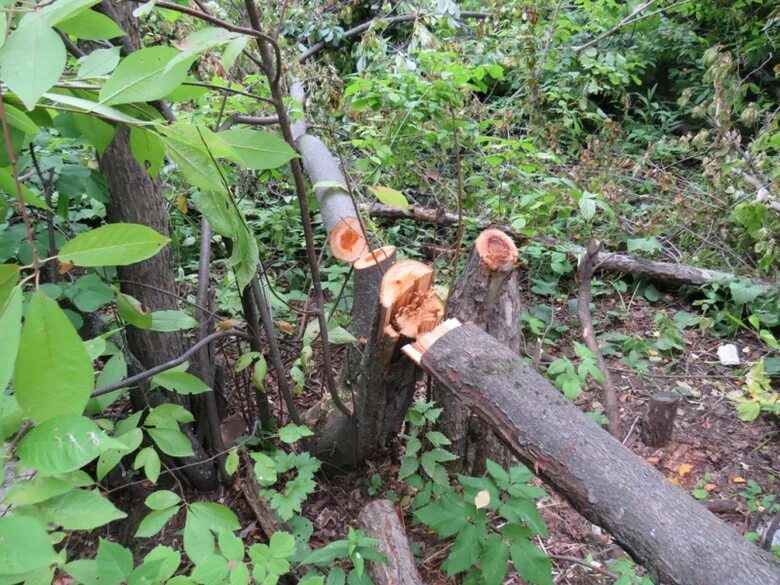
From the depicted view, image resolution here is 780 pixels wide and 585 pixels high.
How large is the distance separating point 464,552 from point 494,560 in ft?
0.29

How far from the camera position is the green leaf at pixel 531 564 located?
1.45 metres

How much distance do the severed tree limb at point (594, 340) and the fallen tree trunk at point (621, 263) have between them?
631 millimetres

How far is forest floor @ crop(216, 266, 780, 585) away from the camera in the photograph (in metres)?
2.00

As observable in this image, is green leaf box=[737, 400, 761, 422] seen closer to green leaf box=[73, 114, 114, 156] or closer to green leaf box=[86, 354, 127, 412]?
green leaf box=[86, 354, 127, 412]

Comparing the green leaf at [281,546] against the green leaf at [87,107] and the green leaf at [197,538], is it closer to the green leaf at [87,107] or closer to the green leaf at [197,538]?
the green leaf at [197,538]

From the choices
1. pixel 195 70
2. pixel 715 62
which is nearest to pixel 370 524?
pixel 195 70

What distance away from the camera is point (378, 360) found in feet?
5.78

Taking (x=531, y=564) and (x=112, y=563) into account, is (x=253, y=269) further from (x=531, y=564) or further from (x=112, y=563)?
(x=531, y=564)

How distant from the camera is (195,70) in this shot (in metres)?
2.58

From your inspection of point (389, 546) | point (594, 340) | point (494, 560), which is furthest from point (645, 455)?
point (389, 546)

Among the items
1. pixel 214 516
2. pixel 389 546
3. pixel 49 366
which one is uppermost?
pixel 49 366

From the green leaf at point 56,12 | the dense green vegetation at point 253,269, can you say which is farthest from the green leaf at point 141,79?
the green leaf at point 56,12

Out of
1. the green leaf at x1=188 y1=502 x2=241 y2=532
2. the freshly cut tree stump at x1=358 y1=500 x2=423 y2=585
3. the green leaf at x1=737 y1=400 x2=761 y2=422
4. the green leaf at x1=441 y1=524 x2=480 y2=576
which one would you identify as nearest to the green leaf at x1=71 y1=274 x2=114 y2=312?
the green leaf at x1=188 y1=502 x2=241 y2=532

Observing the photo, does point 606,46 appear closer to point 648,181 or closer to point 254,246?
point 648,181
